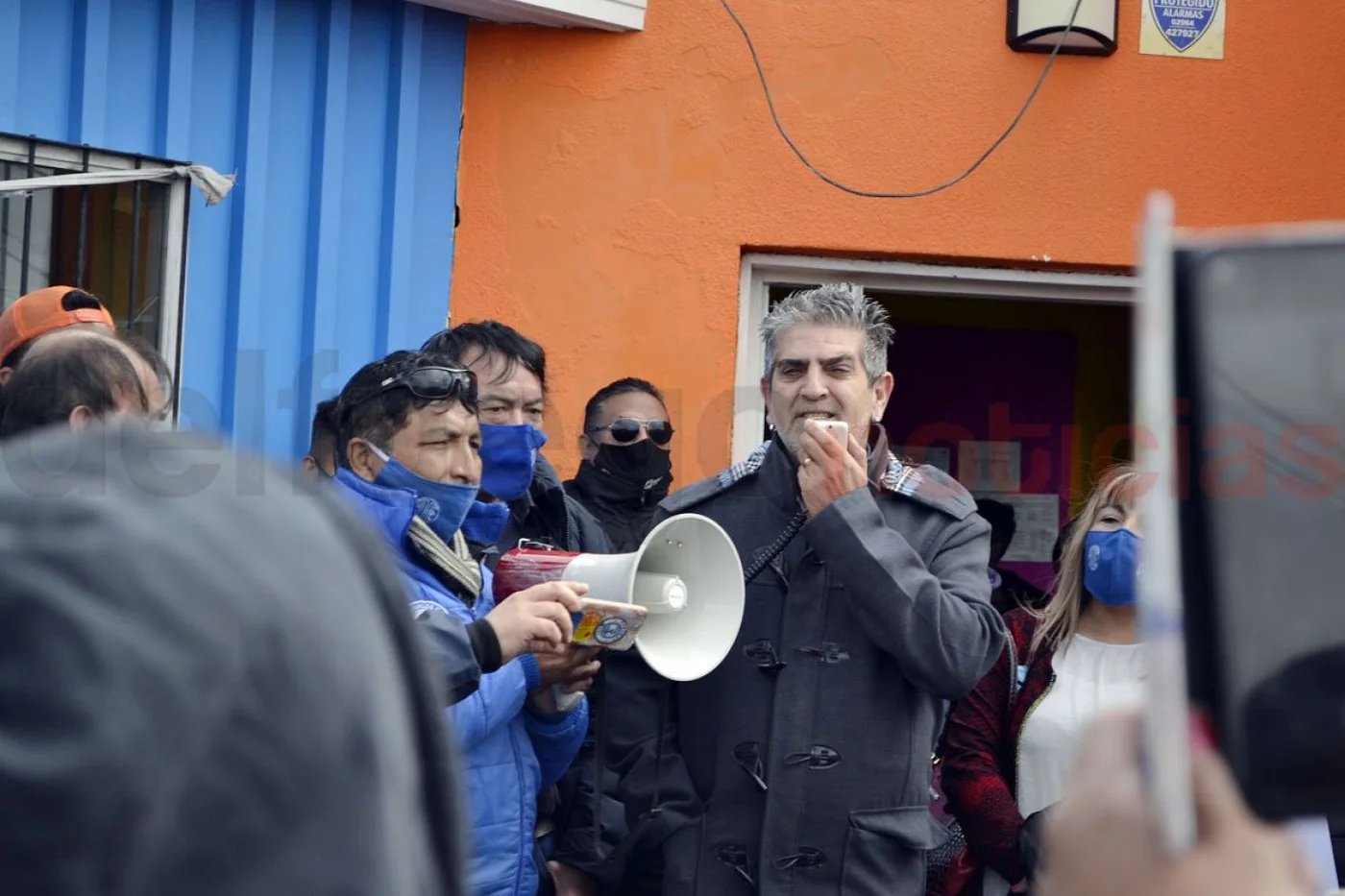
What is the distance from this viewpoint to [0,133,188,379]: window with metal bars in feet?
16.0

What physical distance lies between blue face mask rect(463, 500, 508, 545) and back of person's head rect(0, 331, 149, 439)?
0.89m

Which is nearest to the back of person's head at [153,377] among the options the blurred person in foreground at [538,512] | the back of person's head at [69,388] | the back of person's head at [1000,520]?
the back of person's head at [69,388]

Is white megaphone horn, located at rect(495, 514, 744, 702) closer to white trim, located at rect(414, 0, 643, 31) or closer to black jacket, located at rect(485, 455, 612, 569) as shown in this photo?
black jacket, located at rect(485, 455, 612, 569)

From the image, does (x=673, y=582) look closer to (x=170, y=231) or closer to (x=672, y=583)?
(x=672, y=583)

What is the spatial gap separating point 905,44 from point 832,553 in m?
3.03

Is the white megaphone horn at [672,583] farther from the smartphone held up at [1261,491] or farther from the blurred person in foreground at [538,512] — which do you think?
the smartphone held up at [1261,491]

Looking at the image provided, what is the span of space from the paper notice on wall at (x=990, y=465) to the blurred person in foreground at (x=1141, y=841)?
277 inches

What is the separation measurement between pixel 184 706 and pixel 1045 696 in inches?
135

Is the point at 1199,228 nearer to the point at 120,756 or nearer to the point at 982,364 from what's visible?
the point at 982,364

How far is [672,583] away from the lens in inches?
143

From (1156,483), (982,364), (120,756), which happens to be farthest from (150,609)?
(982,364)

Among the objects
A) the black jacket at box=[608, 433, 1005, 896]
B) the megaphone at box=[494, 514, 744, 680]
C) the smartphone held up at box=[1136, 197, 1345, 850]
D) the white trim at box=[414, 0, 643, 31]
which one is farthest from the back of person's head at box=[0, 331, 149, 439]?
the white trim at box=[414, 0, 643, 31]

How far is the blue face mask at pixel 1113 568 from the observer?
4047 mm

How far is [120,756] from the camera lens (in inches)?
33.5
